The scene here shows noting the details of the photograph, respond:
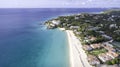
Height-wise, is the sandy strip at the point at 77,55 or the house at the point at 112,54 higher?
the house at the point at 112,54

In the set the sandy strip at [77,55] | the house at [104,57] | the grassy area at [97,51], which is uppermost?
the house at [104,57]

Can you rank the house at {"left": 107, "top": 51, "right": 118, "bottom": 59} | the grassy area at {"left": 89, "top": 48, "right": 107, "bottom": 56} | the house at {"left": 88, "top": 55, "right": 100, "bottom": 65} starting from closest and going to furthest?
1. the house at {"left": 88, "top": 55, "right": 100, "bottom": 65}
2. the house at {"left": 107, "top": 51, "right": 118, "bottom": 59}
3. the grassy area at {"left": 89, "top": 48, "right": 107, "bottom": 56}

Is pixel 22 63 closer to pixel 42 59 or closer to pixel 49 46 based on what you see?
pixel 42 59

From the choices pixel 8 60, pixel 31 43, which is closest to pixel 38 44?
pixel 31 43

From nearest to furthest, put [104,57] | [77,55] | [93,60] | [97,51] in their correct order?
[93,60] → [104,57] → [77,55] → [97,51]

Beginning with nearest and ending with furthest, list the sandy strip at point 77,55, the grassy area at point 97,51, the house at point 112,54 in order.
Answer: the sandy strip at point 77,55
the house at point 112,54
the grassy area at point 97,51

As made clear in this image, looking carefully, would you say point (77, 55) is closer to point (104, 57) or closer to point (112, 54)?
point (104, 57)

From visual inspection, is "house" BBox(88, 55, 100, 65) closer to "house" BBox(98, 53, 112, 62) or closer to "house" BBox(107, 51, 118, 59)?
"house" BBox(98, 53, 112, 62)

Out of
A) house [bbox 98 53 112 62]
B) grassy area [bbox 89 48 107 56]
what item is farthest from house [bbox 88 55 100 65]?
grassy area [bbox 89 48 107 56]

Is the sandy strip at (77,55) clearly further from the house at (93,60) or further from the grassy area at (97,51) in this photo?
the grassy area at (97,51)

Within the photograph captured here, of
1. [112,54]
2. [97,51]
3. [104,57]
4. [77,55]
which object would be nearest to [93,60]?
[104,57]

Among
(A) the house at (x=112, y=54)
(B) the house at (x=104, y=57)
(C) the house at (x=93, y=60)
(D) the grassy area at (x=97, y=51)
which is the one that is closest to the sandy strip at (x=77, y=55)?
(C) the house at (x=93, y=60)
